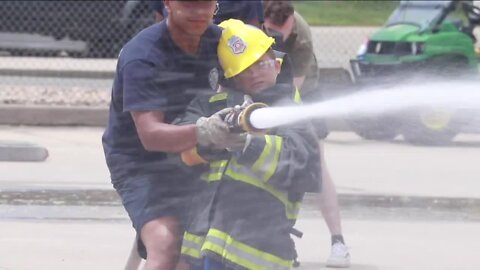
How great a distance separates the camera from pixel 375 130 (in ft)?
37.9

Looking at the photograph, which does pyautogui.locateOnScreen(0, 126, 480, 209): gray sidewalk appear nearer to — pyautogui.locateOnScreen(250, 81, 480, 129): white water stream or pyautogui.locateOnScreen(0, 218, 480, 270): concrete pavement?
pyautogui.locateOnScreen(0, 218, 480, 270): concrete pavement

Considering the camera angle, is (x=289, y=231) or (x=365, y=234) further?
(x=365, y=234)

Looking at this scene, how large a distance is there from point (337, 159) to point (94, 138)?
2313mm

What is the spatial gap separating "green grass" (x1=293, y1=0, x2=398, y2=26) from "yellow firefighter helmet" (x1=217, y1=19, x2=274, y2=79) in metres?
15.6

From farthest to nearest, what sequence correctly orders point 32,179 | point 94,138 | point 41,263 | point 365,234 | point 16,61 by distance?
point 16,61 < point 94,138 < point 32,179 < point 365,234 < point 41,263

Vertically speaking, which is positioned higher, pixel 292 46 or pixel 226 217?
pixel 226 217

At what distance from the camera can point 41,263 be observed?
6.34 m

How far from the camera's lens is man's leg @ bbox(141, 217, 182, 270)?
13.8ft

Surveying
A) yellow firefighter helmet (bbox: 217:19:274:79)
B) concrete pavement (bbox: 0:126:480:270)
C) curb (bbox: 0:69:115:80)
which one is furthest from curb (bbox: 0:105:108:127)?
yellow firefighter helmet (bbox: 217:19:274:79)

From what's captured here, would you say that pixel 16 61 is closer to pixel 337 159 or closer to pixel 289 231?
pixel 337 159

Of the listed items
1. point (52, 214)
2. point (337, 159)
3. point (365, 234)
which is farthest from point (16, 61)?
point (365, 234)

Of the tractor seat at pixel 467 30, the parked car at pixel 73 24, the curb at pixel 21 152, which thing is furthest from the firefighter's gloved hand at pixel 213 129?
the parked car at pixel 73 24

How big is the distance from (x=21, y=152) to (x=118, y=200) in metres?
1.72

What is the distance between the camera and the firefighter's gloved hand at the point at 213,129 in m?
3.80
